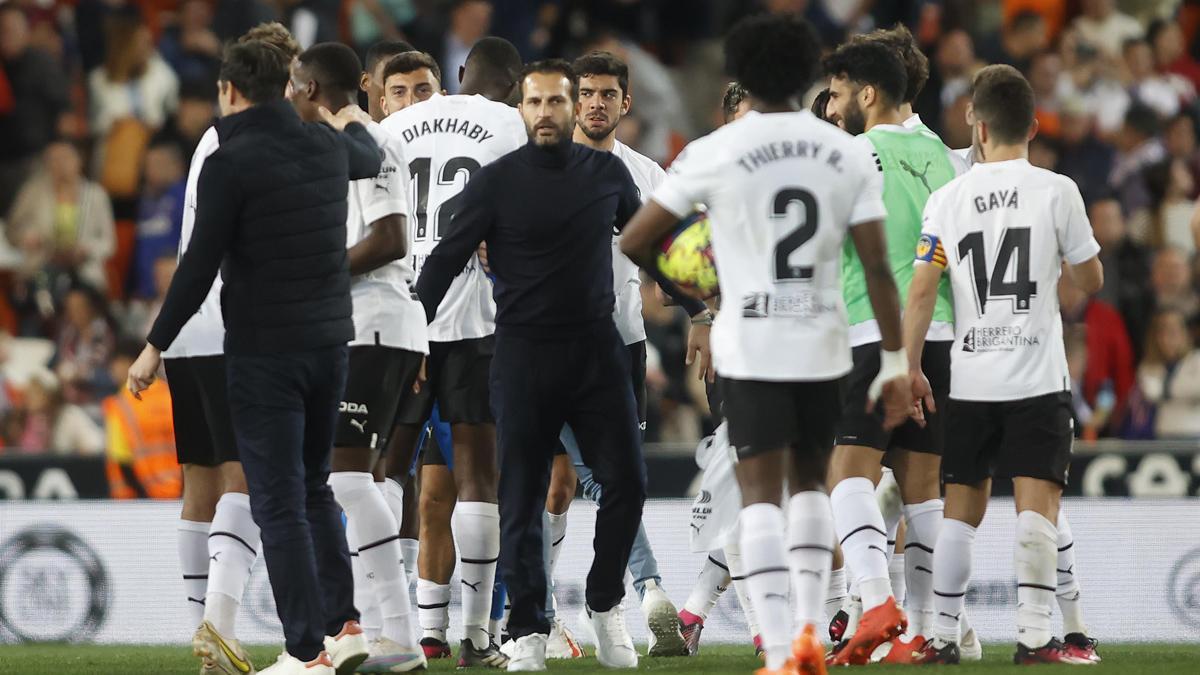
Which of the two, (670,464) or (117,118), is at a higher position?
(117,118)

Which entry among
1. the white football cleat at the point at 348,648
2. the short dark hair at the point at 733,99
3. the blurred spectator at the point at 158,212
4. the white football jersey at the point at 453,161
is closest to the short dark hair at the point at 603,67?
the short dark hair at the point at 733,99

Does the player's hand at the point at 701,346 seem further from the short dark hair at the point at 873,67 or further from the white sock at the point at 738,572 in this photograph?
the short dark hair at the point at 873,67

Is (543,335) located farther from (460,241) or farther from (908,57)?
(908,57)

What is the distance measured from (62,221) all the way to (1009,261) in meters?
9.06

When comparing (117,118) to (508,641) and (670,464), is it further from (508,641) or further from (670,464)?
(508,641)

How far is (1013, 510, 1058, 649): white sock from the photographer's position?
730 centimetres

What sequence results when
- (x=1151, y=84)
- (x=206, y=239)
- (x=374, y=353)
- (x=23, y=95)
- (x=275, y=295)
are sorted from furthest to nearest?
1. (x=1151, y=84)
2. (x=23, y=95)
3. (x=374, y=353)
4. (x=275, y=295)
5. (x=206, y=239)

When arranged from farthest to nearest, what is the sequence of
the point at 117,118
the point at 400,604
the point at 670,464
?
the point at 117,118 < the point at 670,464 < the point at 400,604

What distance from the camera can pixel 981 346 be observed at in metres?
7.50

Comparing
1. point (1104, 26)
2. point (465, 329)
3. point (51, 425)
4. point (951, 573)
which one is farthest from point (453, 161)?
point (1104, 26)

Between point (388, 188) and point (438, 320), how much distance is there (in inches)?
41.8

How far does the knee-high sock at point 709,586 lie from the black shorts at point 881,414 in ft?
4.03

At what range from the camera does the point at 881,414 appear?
768cm

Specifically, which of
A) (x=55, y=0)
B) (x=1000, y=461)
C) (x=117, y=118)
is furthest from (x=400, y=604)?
(x=55, y=0)
